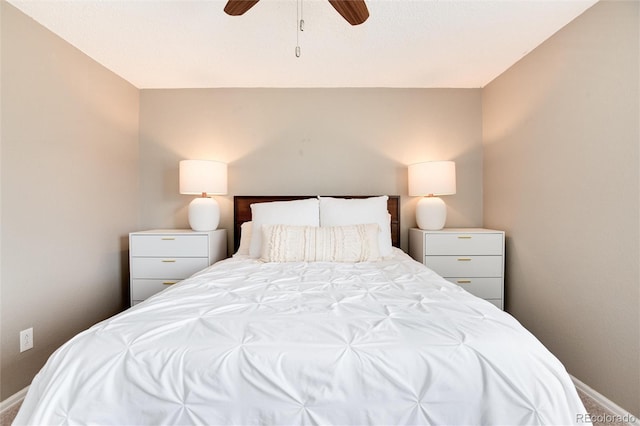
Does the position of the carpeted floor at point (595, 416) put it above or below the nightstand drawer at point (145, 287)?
below

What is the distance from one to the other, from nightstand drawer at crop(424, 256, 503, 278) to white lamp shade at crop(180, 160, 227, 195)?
2.15 meters

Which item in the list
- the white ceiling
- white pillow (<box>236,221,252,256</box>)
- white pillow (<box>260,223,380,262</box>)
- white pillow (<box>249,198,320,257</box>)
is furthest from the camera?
white pillow (<box>236,221,252,256</box>)

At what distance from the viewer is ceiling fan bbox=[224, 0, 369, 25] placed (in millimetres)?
1341

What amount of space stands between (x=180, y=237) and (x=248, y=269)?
3.18ft

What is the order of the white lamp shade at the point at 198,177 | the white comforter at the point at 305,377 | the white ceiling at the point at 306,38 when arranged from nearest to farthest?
the white comforter at the point at 305,377 < the white ceiling at the point at 306,38 < the white lamp shade at the point at 198,177

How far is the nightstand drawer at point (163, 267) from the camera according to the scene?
2338mm

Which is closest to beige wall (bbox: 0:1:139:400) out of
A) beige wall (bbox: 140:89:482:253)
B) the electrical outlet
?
the electrical outlet

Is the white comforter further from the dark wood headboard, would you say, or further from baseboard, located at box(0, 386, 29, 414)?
the dark wood headboard

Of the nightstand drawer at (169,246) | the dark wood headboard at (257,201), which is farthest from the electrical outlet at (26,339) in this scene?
the dark wood headboard at (257,201)

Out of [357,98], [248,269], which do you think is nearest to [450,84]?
[357,98]

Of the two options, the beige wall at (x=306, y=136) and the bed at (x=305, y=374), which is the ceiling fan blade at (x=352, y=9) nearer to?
the beige wall at (x=306, y=136)

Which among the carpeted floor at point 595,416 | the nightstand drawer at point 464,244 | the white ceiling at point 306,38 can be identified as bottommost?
the carpeted floor at point 595,416

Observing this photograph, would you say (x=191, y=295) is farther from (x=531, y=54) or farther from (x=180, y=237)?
(x=531, y=54)

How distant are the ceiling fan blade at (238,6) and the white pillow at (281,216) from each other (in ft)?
4.33
